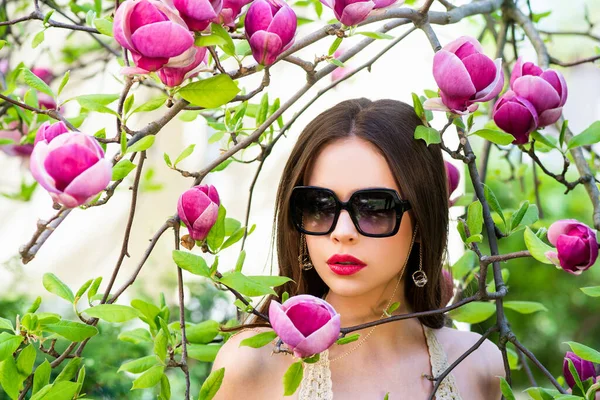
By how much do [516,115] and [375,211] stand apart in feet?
0.68

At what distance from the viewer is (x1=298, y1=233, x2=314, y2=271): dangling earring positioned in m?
1.11

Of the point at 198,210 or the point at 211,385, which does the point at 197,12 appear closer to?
the point at 198,210

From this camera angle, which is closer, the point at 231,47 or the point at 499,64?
the point at 231,47

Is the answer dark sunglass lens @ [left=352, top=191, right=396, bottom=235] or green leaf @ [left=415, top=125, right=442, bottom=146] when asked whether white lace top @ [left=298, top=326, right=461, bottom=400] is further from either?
green leaf @ [left=415, top=125, right=442, bottom=146]

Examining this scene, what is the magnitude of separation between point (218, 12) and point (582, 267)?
0.44 metres

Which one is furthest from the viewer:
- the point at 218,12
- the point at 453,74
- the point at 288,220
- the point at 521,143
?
the point at 288,220

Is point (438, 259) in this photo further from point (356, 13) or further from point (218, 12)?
point (218, 12)

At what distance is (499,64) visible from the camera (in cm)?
90

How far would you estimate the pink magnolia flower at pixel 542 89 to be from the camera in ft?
3.12

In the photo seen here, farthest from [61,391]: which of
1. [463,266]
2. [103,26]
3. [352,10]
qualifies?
[463,266]

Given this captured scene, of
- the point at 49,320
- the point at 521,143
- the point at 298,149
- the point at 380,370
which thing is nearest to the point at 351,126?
the point at 298,149

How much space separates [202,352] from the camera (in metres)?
1.10

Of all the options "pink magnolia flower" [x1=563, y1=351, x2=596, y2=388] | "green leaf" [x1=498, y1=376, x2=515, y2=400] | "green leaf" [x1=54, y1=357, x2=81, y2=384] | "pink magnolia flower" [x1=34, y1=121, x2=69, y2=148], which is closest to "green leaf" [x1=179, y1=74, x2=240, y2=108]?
"pink magnolia flower" [x1=34, y1=121, x2=69, y2=148]

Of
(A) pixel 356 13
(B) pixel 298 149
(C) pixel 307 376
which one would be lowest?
(C) pixel 307 376
